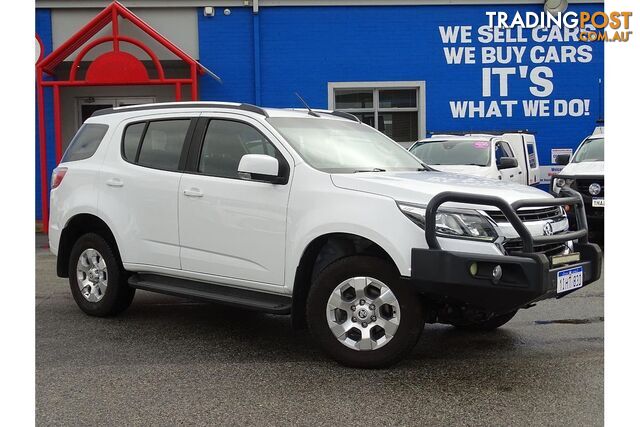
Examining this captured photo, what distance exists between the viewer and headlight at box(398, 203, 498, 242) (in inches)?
170

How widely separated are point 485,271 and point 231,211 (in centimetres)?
204

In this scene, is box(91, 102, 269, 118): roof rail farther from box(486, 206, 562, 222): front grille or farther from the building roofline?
the building roofline

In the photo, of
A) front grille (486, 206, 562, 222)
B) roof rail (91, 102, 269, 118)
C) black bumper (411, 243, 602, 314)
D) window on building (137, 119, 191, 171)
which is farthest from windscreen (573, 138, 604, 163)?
window on building (137, 119, 191, 171)

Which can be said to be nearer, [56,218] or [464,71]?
[56,218]

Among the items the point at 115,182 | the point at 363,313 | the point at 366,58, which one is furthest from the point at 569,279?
the point at 366,58

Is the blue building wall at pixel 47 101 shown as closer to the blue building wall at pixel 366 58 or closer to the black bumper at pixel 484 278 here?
the blue building wall at pixel 366 58

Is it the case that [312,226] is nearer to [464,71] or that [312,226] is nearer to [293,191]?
[293,191]

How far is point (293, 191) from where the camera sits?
4934mm

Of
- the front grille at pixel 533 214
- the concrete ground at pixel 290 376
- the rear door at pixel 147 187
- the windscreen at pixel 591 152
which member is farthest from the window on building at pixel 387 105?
the front grille at pixel 533 214

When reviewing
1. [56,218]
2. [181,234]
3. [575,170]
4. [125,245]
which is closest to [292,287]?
[181,234]

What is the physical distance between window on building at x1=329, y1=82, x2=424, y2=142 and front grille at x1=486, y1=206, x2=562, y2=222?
11.0 metres

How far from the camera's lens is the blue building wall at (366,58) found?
15273 mm

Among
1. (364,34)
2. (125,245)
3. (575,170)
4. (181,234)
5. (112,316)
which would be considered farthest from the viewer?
(364,34)

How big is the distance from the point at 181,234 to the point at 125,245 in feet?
2.43
